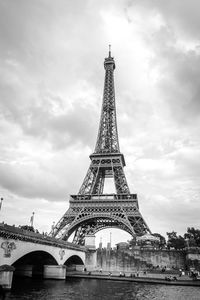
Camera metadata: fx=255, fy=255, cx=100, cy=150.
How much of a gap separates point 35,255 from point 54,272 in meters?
4.69

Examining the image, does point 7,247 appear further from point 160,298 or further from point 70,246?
point 70,246

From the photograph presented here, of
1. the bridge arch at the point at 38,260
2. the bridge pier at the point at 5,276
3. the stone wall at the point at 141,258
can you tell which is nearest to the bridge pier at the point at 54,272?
the bridge arch at the point at 38,260

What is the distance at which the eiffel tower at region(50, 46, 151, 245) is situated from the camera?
69.1 metres

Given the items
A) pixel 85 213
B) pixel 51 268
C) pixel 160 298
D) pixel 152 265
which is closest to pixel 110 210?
pixel 85 213

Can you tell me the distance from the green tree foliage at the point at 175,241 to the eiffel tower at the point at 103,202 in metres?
24.6

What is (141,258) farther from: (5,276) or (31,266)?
(5,276)

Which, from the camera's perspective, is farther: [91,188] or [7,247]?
[91,188]

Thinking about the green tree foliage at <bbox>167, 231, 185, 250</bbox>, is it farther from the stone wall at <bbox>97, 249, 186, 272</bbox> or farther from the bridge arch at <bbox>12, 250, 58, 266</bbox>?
the bridge arch at <bbox>12, 250, 58, 266</bbox>

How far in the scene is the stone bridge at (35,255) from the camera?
27.8m

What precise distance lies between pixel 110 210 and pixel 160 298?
148 feet

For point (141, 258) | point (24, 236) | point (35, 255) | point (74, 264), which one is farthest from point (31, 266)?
point (141, 258)

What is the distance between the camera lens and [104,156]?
8556 cm

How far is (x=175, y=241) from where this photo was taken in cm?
8794

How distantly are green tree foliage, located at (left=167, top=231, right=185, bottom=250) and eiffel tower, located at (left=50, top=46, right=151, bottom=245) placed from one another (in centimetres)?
2460
